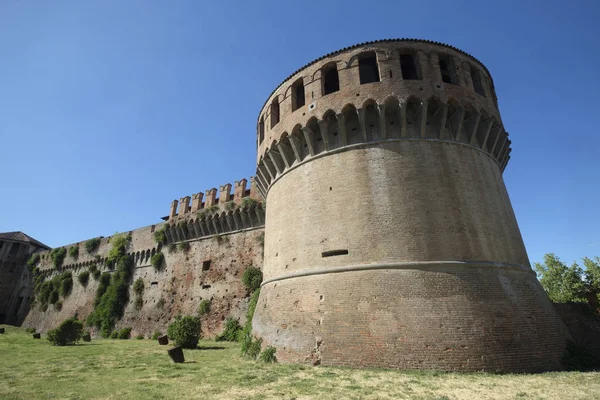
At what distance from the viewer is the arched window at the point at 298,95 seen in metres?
14.1

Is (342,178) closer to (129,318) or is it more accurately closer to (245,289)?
(245,289)

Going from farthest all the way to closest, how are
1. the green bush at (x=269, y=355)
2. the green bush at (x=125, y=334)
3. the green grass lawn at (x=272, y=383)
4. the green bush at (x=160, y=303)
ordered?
the green bush at (x=125, y=334), the green bush at (x=160, y=303), the green bush at (x=269, y=355), the green grass lawn at (x=272, y=383)

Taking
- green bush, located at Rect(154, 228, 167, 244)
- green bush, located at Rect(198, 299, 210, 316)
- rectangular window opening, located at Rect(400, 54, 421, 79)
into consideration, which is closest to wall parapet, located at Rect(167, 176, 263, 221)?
green bush, located at Rect(154, 228, 167, 244)

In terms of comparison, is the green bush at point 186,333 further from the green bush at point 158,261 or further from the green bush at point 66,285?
the green bush at point 66,285

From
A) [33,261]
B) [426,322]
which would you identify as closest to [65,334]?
[426,322]

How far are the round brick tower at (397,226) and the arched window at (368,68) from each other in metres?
0.06

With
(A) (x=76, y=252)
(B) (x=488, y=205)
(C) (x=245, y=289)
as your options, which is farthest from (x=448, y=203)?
(A) (x=76, y=252)

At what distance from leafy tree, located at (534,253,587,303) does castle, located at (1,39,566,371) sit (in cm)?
2721

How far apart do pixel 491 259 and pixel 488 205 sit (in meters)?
2.15

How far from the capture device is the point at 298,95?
14.7 metres

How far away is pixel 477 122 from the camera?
1189cm

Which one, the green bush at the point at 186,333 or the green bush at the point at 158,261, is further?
the green bush at the point at 158,261

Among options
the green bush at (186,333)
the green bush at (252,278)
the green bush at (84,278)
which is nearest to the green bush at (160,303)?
the green bush at (252,278)

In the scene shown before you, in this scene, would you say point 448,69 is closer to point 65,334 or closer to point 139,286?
point 65,334
